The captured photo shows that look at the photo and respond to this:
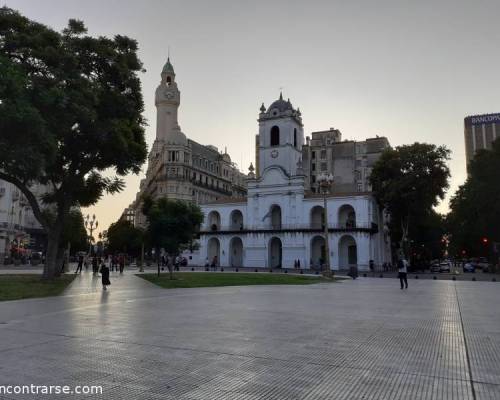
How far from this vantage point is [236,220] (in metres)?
67.5

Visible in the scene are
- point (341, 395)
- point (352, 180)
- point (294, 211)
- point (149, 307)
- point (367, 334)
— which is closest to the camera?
point (341, 395)

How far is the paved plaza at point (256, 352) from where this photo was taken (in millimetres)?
5297

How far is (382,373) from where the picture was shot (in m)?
5.93

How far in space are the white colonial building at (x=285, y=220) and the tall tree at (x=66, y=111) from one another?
3488 centimetres

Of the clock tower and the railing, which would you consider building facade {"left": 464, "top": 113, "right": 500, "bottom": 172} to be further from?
the clock tower

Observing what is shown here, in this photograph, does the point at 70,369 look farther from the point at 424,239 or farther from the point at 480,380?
the point at 424,239

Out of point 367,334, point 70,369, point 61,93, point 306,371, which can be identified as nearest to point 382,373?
point 306,371

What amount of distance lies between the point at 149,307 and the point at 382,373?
9.08 metres

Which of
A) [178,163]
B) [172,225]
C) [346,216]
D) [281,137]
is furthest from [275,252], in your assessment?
[172,225]

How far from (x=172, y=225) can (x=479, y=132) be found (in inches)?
3762

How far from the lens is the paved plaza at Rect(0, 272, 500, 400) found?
17.4 ft

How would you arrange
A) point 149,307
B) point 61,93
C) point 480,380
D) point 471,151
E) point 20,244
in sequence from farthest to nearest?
point 471,151
point 20,244
point 61,93
point 149,307
point 480,380

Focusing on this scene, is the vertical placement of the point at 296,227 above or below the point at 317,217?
below

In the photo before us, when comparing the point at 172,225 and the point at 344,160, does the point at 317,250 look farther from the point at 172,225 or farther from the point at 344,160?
the point at 172,225
